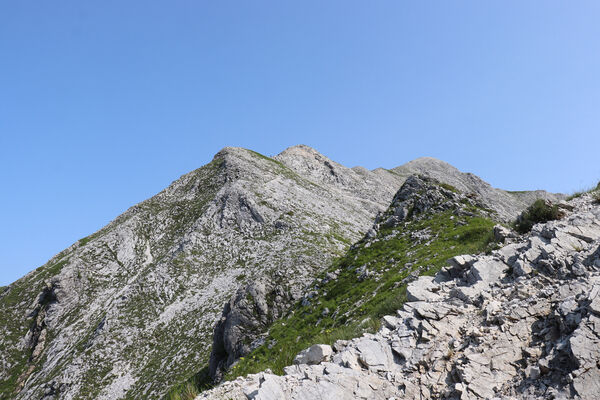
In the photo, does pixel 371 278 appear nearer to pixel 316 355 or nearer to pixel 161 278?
pixel 316 355

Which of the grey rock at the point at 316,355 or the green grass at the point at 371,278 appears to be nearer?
the grey rock at the point at 316,355

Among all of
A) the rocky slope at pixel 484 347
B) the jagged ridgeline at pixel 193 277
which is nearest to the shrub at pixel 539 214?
the rocky slope at pixel 484 347

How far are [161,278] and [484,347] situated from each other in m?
58.4

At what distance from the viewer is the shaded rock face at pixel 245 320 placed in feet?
98.0

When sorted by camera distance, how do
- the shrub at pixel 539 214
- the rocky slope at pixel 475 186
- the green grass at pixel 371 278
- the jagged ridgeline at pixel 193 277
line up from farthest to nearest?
the rocky slope at pixel 475 186
the jagged ridgeline at pixel 193 277
the green grass at pixel 371 278
the shrub at pixel 539 214

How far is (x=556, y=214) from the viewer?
636 inches

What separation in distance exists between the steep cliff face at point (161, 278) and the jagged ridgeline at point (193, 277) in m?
0.23

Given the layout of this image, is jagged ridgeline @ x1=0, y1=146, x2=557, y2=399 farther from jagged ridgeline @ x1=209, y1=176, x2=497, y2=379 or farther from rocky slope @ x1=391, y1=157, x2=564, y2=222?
rocky slope @ x1=391, y1=157, x2=564, y2=222

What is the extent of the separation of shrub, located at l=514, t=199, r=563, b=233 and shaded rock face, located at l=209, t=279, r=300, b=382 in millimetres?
19865

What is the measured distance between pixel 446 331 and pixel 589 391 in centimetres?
335

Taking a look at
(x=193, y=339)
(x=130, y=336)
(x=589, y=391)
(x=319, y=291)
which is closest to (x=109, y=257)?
(x=130, y=336)

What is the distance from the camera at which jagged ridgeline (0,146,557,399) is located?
28.4m

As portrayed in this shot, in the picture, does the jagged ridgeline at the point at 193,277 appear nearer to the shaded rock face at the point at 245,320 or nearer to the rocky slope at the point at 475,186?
the shaded rock face at the point at 245,320

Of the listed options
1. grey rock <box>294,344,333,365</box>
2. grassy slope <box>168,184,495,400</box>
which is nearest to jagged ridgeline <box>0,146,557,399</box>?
grassy slope <box>168,184,495,400</box>
